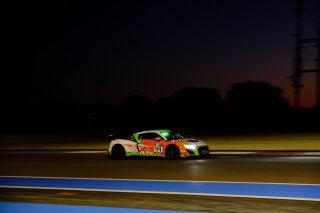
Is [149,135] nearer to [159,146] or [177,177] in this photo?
[159,146]

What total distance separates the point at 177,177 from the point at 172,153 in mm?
5977

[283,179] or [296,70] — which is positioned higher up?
[296,70]

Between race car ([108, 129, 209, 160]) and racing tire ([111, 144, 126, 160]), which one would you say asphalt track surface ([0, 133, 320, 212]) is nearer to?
race car ([108, 129, 209, 160])

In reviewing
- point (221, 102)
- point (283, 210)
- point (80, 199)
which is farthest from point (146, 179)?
point (221, 102)

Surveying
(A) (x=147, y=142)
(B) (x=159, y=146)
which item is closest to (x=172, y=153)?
(B) (x=159, y=146)

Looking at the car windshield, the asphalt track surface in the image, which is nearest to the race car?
the car windshield

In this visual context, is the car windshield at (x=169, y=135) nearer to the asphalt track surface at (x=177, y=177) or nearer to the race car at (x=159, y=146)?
the race car at (x=159, y=146)

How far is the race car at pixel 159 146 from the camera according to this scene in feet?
64.1

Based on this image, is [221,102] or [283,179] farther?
[221,102]

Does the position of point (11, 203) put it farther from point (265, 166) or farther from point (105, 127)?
point (105, 127)

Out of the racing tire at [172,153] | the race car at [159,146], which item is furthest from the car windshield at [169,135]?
the racing tire at [172,153]

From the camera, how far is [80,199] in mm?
10531

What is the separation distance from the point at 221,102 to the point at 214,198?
8527 cm

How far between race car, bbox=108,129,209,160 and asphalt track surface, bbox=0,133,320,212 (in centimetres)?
42
